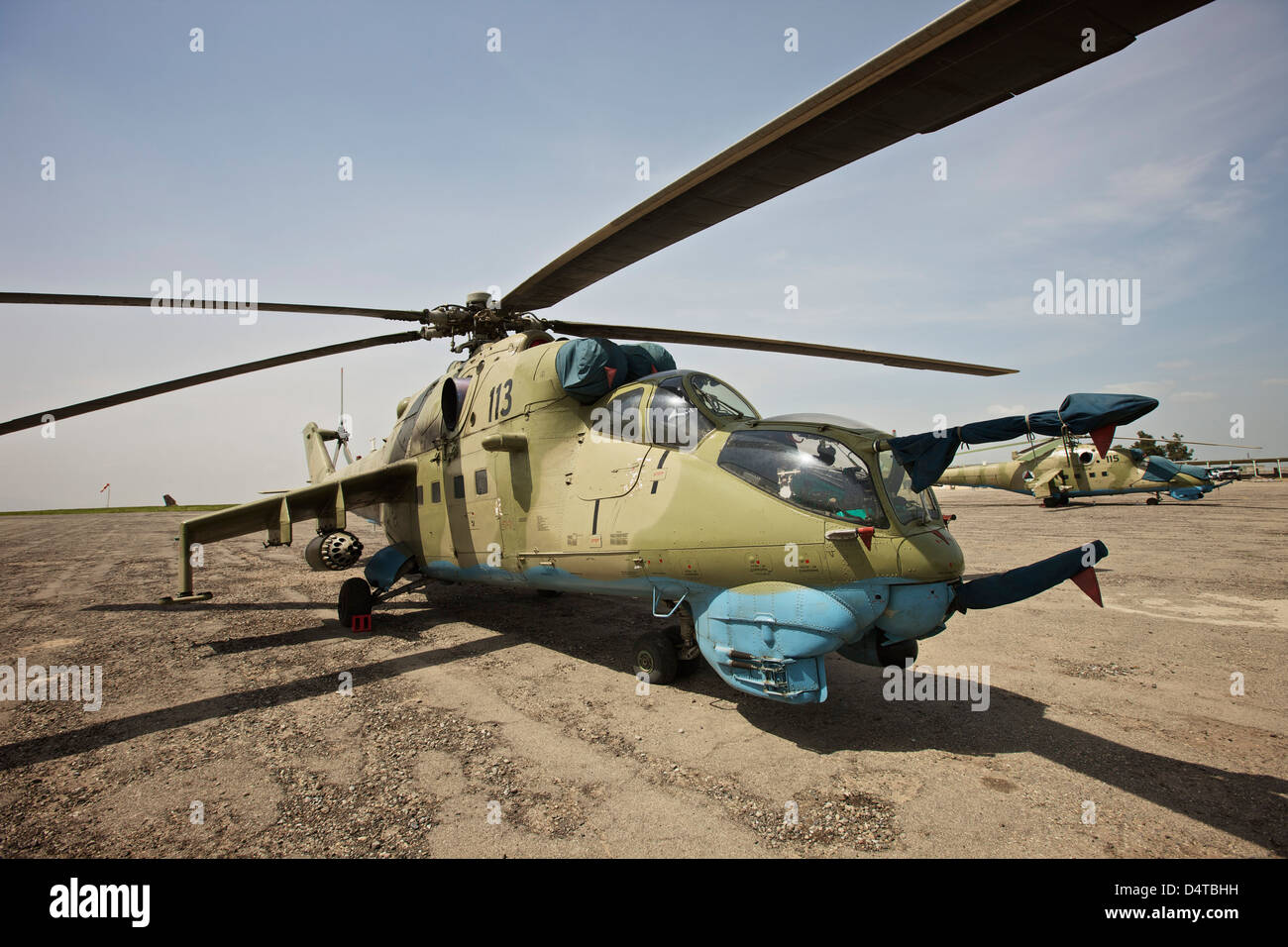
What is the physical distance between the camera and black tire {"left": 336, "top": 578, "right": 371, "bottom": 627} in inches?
355

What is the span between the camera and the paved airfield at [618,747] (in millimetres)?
3633

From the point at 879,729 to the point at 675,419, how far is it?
3.44 metres

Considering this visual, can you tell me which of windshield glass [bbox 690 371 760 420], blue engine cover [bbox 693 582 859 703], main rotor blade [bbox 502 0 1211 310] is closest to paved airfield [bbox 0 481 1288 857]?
blue engine cover [bbox 693 582 859 703]

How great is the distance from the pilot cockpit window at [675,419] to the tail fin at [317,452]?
11386mm

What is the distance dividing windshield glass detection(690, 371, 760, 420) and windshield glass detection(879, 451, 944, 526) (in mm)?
1684

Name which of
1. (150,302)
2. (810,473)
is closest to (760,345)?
A: (810,473)

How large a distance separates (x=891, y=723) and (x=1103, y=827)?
1770 millimetres

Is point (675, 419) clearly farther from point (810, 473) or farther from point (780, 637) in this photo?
point (780, 637)

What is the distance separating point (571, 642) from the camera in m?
8.15

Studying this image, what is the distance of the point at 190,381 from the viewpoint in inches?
293
